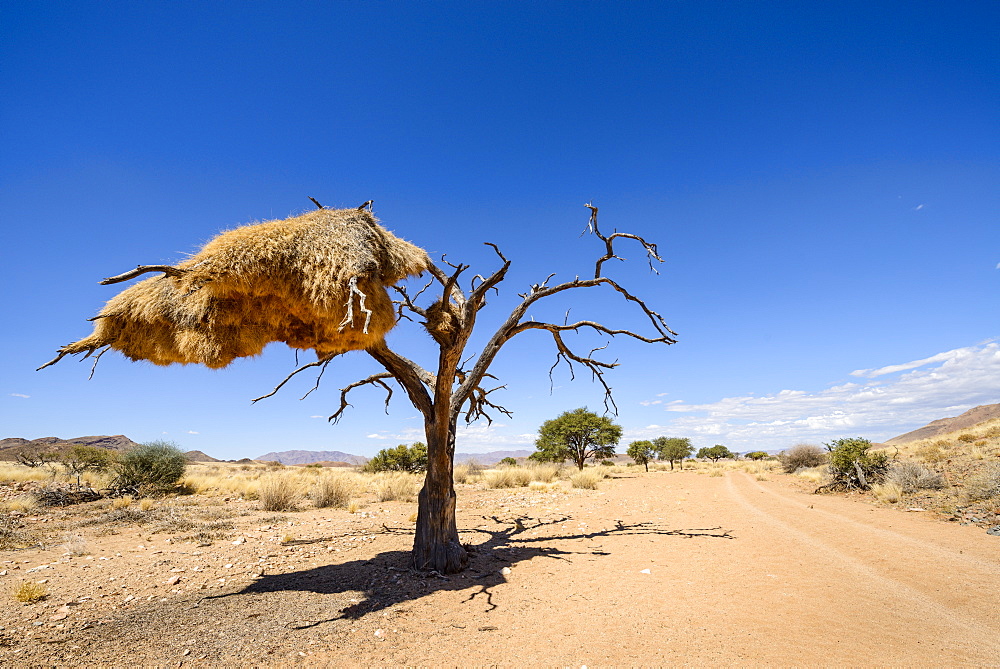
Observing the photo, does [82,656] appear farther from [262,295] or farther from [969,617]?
[969,617]

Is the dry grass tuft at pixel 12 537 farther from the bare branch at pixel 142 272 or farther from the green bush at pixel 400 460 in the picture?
the green bush at pixel 400 460

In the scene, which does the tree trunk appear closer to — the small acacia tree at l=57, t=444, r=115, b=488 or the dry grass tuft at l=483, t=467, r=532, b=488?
the dry grass tuft at l=483, t=467, r=532, b=488

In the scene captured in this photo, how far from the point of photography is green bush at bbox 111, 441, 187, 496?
1548 centimetres

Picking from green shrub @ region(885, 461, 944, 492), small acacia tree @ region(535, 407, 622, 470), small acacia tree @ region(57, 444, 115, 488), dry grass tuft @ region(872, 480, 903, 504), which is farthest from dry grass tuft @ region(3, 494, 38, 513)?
small acacia tree @ region(535, 407, 622, 470)

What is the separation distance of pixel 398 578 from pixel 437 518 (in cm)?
97

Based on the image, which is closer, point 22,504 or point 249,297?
point 249,297

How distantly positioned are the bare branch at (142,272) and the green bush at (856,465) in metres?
19.5

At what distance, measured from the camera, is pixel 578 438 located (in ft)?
116

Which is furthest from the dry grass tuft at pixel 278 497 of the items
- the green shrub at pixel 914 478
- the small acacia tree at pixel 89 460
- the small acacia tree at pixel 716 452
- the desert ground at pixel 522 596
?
the small acacia tree at pixel 716 452

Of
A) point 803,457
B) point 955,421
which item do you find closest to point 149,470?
point 803,457

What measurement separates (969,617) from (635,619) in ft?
12.0

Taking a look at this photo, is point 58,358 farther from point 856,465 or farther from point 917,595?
point 856,465

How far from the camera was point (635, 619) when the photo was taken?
493cm

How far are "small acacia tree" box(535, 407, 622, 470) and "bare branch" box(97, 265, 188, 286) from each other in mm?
33503
